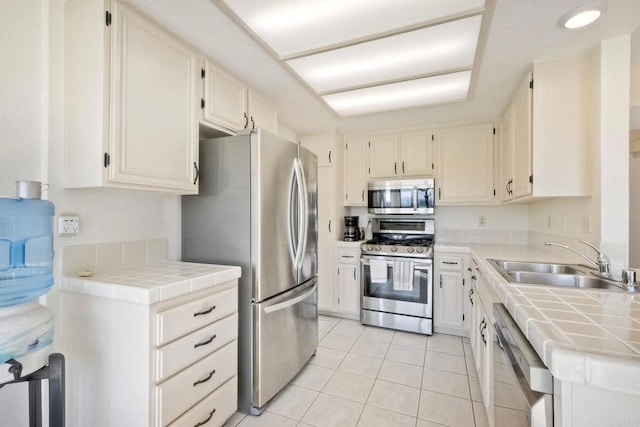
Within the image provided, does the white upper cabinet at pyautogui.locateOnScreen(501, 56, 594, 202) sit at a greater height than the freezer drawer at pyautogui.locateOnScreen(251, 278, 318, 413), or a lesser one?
greater

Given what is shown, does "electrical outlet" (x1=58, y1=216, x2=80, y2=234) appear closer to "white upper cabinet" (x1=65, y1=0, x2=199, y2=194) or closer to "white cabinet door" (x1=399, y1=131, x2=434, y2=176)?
"white upper cabinet" (x1=65, y1=0, x2=199, y2=194)

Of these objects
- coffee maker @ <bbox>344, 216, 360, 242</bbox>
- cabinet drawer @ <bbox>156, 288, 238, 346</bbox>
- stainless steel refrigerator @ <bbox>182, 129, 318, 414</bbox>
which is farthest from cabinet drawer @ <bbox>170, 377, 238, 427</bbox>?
coffee maker @ <bbox>344, 216, 360, 242</bbox>

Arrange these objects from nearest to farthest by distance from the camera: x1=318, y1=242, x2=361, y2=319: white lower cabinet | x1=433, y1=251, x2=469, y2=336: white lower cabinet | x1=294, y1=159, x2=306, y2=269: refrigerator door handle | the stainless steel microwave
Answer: x1=294, y1=159, x2=306, y2=269: refrigerator door handle < x1=433, y1=251, x2=469, y2=336: white lower cabinet < the stainless steel microwave < x1=318, y1=242, x2=361, y2=319: white lower cabinet

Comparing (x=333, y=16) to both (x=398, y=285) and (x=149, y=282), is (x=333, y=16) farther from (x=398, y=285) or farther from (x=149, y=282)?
(x=398, y=285)

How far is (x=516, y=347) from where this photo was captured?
0.91m

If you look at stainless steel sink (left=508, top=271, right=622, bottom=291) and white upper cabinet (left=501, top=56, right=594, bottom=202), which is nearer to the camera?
stainless steel sink (left=508, top=271, right=622, bottom=291)

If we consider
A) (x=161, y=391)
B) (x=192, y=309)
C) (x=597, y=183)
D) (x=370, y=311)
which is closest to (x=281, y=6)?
(x=192, y=309)

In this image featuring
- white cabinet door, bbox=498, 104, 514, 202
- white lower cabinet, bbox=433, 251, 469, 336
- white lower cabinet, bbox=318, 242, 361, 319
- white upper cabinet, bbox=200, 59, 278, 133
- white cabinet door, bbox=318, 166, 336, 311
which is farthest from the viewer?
white cabinet door, bbox=318, 166, 336, 311

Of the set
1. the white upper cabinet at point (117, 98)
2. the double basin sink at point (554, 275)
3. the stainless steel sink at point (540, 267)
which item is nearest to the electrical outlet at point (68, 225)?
the white upper cabinet at point (117, 98)

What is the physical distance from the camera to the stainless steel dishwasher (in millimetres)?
727

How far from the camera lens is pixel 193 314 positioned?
1.38 m

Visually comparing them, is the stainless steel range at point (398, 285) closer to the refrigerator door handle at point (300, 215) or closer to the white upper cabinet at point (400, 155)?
the white upper cabinet at point (400, 155)

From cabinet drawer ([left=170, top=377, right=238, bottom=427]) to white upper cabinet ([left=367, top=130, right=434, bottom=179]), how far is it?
104 inches

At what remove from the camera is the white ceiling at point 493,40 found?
1.38m
